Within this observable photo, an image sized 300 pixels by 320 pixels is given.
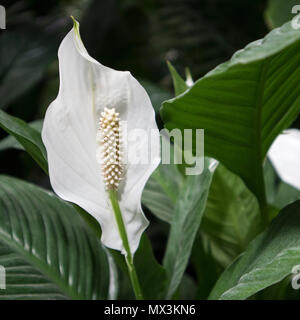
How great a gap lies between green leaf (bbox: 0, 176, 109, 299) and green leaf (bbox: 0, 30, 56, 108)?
0.42m

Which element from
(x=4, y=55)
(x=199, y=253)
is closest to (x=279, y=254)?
(x=199, y=253)

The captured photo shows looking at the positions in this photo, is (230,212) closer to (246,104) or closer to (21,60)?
(246,104)

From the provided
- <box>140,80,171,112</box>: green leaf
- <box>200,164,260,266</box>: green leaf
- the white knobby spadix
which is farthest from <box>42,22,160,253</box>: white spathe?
<box>140,80,171,112</box>: green leaf

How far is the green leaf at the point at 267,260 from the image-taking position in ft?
1.04

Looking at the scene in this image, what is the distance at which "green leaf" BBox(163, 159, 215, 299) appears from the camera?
426mm

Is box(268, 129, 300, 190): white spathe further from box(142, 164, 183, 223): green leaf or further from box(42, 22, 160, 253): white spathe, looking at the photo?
box(42, 22, 160, 253): white spathe

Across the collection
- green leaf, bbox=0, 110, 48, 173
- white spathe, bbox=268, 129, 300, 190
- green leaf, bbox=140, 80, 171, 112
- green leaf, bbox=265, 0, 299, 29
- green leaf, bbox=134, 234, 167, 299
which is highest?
green leaf, bbox=265, 0, 299, 29

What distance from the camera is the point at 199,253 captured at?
53cm

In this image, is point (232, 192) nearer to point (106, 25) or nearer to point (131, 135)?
point (131, 135)

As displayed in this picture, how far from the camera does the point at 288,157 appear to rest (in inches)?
20.3

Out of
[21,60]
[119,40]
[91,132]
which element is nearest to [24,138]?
[91,132]

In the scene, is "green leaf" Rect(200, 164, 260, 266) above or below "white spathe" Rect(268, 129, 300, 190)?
below

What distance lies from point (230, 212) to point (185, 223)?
3.0 inches

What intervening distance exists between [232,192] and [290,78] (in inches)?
7.2
